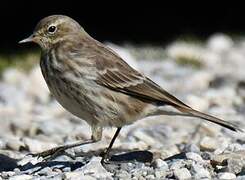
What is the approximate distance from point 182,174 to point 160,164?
406mm

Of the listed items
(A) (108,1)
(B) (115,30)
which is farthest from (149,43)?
(A) (108,1)

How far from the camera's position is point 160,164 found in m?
7.56

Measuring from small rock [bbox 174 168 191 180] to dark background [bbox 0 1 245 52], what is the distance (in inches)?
403

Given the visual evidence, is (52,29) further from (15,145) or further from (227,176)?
(227,176)

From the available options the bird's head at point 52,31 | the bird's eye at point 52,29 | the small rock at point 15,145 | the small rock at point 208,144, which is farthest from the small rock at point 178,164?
the small rock at point 15,145

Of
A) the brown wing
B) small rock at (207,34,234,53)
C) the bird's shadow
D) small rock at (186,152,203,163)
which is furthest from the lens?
small rock at (207,34,234,53)

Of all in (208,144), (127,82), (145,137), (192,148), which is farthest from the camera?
(145,137)

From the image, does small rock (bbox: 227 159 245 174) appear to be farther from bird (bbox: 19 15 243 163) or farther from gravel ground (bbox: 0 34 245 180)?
bird (bbox: 19 15 243 163)

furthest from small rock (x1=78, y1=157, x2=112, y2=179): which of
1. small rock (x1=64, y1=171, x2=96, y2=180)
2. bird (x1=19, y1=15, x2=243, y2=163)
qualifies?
bird (x1=19, y1=15, x2=243, y2=163)

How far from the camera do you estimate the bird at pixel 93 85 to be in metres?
7.91

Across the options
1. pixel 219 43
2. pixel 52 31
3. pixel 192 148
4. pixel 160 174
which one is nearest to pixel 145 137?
pixel 192 148

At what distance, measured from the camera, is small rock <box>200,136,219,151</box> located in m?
8.86

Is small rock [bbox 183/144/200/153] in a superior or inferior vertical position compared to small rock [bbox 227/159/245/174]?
inferior

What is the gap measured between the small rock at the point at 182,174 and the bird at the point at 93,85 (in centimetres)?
93
